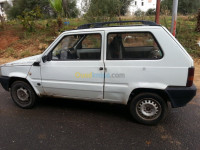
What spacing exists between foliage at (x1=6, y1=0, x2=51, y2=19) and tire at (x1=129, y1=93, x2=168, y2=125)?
27806 millimetres

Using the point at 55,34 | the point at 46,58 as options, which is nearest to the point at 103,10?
the point at 55,34

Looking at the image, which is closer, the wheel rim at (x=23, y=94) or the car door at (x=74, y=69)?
the car door at (x=74, y=69)

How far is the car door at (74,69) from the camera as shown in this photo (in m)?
3.18

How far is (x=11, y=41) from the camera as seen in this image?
1176 centimetres

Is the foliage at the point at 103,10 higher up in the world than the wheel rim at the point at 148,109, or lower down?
higher up

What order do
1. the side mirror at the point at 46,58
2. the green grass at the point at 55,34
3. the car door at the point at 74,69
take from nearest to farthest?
the car door at the point at 74,69 < the side mirror at the point at 46,58 < the green grass at the point at 55,34

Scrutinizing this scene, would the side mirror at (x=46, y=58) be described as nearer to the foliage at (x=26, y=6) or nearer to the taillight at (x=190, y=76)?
the taillight at (x=190, y=76)

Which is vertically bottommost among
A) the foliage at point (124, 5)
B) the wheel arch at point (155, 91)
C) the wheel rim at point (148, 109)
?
the wheel rim at point (148, 109)

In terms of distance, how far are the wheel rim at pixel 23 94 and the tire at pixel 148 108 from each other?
234cm

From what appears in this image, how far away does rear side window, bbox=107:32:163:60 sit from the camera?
298 centimetres

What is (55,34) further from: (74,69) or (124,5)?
(74,69)

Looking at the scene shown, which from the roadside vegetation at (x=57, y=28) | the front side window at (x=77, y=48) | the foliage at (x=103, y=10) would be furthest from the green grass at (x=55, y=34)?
the front side window at (x=77, y=48)

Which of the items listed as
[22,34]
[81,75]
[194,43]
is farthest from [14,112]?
[22,34]

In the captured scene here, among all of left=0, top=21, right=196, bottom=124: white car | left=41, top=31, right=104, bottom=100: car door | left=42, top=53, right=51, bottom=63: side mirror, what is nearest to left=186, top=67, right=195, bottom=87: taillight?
left=0, top=21, right=196, bottom=124: white car
